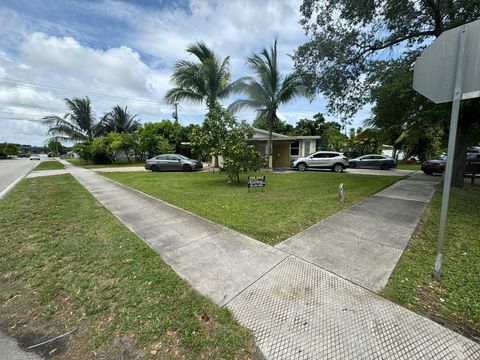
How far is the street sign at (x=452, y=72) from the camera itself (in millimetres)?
2160

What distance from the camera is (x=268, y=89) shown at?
14.1m

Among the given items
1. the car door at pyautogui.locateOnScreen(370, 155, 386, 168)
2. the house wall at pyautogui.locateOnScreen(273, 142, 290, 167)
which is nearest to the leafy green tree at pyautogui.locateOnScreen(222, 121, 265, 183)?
the house wall at pyautogui.locateOnScreen(273, 142, 290, 167)

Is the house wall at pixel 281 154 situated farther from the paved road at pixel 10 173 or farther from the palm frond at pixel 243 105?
the paved road at pixel 10 173

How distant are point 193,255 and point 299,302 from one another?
1.61 m

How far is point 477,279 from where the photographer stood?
2.59 meters

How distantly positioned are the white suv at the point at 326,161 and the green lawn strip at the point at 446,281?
1252 cm

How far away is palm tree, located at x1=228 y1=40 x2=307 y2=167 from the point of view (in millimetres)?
13625

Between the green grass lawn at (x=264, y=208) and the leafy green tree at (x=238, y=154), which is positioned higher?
the leafy green tree at (x=238, y=154)

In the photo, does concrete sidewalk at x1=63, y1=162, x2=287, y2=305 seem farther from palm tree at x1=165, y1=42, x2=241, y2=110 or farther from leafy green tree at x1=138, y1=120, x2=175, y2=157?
leafy green tree at x1=138, y1=120, x2=175, y2=157

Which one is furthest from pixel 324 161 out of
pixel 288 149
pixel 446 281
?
pixel 446 281

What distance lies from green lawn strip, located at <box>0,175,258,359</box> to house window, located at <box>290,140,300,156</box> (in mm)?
17426

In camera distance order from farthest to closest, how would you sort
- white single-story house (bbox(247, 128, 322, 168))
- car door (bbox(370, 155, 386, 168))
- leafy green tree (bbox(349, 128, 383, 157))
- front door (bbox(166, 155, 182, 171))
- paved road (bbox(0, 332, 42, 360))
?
1. leafy green tree (bbox(349, 128, 383, 157))
2. white single-story house (bbox(247, 128, 322, 168))
3. car door (bbox(370, 155, 386, 168))
4. front door (bbox(166, 155, 182, 171))
5. paved road (bbox(0, 332, 42, 360))

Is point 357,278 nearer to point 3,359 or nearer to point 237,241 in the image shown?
point 237,241

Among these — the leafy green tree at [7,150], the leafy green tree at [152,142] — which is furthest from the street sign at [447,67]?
the leafy green tree at [7,150]
